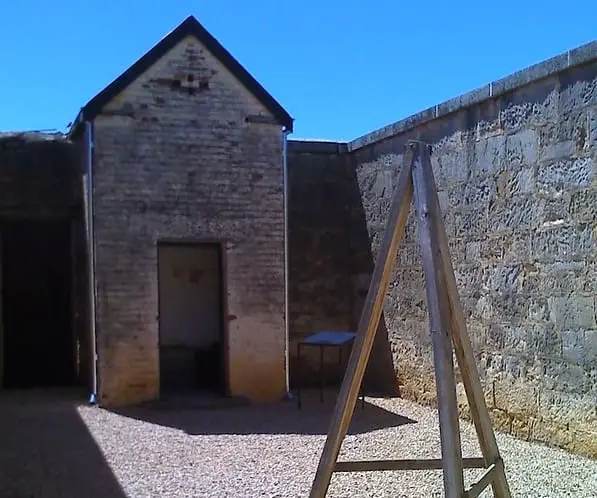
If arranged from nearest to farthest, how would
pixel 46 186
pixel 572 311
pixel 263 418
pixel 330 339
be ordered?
1. pixel 572 311
2. pixel 263 418
3. pixel 330 339
4. pixel 46 186

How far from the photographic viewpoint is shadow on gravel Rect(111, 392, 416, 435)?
663 centimetres

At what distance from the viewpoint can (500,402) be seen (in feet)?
21.0

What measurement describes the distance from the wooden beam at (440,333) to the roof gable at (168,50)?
4810 mm

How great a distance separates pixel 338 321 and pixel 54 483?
4803mm

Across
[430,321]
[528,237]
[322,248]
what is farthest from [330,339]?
[430,321]

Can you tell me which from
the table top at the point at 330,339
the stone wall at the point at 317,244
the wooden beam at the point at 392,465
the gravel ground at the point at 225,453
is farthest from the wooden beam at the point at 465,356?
the stone wall at the point at 317,244

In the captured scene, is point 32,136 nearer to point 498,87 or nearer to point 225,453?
point 225,453

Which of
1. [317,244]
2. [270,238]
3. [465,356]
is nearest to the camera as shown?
[465,356]

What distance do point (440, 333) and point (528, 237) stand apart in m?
2.94

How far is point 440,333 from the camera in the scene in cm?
337

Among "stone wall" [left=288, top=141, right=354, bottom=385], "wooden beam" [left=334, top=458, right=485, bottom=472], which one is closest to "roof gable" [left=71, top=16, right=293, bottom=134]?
"stone wall" [left=288, top=141, right=354, bottom=385]

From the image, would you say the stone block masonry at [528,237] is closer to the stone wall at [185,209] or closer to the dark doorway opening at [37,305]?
the stone wall at [185,209]

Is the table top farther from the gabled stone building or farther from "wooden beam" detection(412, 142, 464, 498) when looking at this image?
"wooden beam" detection(412, 142, 464, 498)

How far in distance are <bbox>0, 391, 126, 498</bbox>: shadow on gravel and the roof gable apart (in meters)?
2.98
